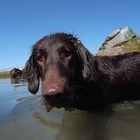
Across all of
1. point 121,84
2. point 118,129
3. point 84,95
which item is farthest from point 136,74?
point 118,129

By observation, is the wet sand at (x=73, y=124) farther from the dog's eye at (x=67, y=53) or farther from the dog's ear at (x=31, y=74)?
the dog's eye at (x=67, y=53)

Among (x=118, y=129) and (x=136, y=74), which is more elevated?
(x=136, y=74)

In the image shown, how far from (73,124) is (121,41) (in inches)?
920

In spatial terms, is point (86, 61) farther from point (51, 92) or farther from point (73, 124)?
point (51, 92)

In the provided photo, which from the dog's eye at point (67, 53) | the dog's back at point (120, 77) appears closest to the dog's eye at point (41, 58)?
the dog's eye at point (67, 53)

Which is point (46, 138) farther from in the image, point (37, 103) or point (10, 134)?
point (37, 103)

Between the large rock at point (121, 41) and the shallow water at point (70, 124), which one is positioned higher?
the large rock at point (121, 41)

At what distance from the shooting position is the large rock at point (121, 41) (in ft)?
91.1

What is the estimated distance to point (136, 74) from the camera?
8.47 m

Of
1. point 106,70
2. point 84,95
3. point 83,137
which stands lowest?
point 83,137

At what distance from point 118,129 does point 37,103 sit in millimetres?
4401

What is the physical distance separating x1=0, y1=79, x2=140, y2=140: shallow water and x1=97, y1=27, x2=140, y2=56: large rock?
1861 cm

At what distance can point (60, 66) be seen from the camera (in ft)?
19.1

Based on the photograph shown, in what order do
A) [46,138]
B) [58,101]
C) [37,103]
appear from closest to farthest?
[58,101] → [46,138] → [37,103]
